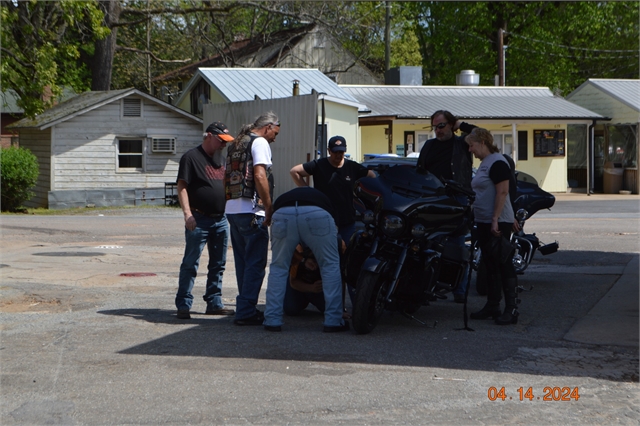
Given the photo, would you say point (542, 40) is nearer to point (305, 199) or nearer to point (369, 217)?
point (369, 217)

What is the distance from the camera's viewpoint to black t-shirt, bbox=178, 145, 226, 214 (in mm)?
7828

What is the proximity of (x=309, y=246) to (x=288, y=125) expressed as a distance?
15.5 meters

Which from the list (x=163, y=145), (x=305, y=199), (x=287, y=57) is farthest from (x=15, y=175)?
(x=287, y=57)

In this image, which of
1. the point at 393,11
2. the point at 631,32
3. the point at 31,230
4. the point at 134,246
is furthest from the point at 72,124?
the point at 631,32

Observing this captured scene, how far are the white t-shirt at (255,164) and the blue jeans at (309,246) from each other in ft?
0.98

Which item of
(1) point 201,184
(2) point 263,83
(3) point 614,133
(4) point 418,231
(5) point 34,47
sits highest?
(5) point 34,47

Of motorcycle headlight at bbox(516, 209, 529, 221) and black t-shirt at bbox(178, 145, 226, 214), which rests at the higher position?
black t-shirt at bbox(178, 145, 226, 214)

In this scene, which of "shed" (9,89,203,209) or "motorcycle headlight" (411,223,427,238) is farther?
"shed" (9,89,203,209)

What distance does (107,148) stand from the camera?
96.0 feet

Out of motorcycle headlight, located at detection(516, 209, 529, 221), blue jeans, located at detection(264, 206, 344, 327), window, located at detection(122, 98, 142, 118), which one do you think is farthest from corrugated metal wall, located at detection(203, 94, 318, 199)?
blue jeans, located at detection(264, 206, 344, 327)

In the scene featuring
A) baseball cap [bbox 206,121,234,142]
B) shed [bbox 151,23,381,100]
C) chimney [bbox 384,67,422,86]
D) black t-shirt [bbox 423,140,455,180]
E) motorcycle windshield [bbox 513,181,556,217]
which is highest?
shed [bbox 151,23,381,100]

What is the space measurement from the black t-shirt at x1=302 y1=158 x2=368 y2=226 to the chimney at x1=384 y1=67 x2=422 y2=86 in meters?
31.1

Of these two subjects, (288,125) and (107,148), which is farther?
(107,148)

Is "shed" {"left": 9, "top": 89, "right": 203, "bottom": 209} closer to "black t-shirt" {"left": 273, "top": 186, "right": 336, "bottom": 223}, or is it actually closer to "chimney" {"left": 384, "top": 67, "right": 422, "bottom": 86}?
"chimney" {"left": 384, "top": 67, "right": 422, "bottom": 86}
